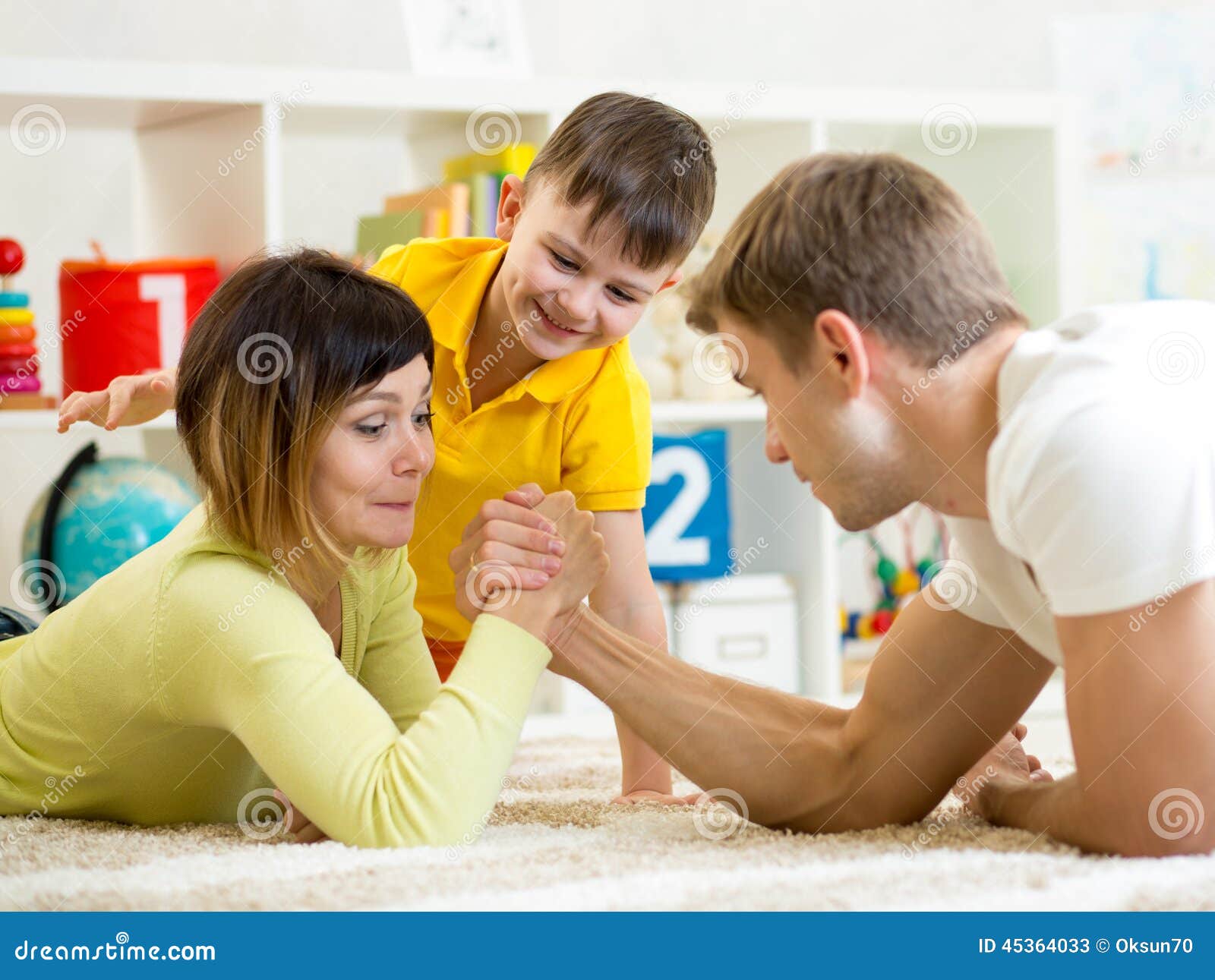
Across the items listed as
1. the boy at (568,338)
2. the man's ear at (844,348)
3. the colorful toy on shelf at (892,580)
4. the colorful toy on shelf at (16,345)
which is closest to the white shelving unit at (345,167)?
the colorful toy on shelf at (16,345)

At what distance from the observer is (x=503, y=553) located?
121 cm

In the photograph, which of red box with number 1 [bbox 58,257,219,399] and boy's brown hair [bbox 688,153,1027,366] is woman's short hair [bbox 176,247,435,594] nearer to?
boy's brown hair [bbox 688,153,1027,366]

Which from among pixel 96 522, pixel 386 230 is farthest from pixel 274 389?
pixel 386 230

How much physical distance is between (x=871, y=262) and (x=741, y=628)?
174 cm

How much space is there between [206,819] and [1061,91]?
2.69 meters

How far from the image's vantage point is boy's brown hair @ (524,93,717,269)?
5.10 feet

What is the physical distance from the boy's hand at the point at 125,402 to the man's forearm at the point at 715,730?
1.70ft

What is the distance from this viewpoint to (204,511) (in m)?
1.25

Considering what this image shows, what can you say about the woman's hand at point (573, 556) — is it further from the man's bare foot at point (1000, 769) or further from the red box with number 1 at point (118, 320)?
the red box with number 1 at point (118, 320)

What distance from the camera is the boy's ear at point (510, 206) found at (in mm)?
1754

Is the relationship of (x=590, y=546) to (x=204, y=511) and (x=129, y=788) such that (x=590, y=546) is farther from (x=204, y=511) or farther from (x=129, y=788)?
(x=129, y=788)

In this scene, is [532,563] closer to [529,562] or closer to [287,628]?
[529,562]

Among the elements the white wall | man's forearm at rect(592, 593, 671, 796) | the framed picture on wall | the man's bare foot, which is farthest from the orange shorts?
the white wall
